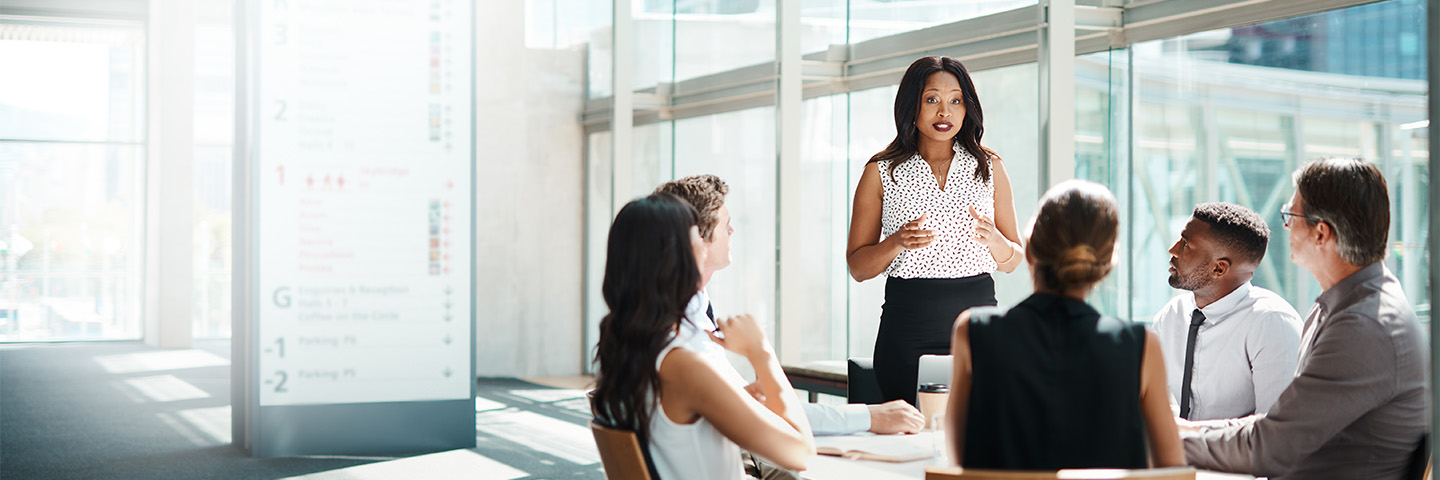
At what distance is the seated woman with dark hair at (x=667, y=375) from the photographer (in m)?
1.94

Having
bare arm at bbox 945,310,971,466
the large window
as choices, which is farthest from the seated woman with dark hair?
the large window

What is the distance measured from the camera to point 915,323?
2998mm

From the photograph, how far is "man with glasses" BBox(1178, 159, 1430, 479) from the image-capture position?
1.98 m

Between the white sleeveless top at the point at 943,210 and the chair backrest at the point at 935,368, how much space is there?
322 mm

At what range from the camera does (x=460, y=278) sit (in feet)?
18.9

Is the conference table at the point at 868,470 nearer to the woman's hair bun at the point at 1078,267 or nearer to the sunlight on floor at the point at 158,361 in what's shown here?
the woman's hair bun at the point at 1078,267

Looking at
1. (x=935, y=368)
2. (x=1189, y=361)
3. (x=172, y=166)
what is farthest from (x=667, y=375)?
(x=172, y=166)

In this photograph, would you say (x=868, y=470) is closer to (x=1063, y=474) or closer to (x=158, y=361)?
(x=1063, y=474)

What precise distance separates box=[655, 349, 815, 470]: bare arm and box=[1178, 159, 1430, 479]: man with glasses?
756 millimetres

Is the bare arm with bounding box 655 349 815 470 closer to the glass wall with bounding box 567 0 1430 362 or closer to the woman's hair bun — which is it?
the woman's hair bun

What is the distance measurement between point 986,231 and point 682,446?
4.22 ft

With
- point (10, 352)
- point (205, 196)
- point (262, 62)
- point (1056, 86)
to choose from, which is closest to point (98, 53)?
point (205, 196)

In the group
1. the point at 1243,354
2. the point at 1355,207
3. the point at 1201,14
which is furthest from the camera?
the point at 1201,14

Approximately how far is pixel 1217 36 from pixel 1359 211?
114 inches
